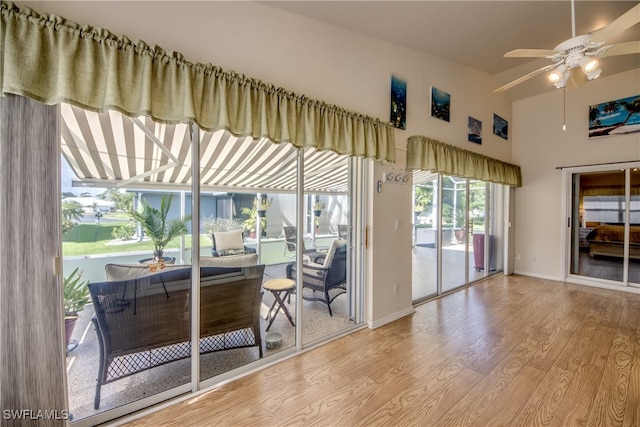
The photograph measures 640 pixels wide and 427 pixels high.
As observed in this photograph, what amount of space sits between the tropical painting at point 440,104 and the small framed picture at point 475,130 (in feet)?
2.58

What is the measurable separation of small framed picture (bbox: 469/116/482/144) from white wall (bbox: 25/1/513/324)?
0.12 meters

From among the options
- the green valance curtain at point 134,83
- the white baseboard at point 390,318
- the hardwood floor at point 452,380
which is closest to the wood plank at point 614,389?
the hardwood floor at point 452,380

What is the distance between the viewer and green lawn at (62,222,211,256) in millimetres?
1647

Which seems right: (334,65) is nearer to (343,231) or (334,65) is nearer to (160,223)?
(343,231)

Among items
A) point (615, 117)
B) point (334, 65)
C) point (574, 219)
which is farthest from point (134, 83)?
point (574, 219)

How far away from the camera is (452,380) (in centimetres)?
215

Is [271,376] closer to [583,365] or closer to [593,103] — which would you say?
[583,365]

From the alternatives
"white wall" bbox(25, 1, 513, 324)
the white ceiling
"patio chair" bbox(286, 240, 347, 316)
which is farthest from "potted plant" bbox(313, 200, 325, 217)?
the white ceiling

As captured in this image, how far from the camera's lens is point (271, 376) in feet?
7.26

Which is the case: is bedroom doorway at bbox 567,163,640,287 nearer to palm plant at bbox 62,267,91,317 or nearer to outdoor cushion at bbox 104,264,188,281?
outdoor cushion at bbox 104,264,188,281

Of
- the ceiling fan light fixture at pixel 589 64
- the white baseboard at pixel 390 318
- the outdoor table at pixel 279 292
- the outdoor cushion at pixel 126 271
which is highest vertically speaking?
the ceiling fan light fixture at pixel 589 64

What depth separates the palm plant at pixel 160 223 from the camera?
6.17 ft

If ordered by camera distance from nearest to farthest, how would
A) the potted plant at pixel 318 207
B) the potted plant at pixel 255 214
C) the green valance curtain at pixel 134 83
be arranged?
the green valance curtain at pixel 134 83 < the potted plant at pixel 255 214 < the potted plant at pixel 318 207

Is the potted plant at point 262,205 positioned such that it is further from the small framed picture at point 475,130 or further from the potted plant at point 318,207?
the small framed picture at point 475,130
